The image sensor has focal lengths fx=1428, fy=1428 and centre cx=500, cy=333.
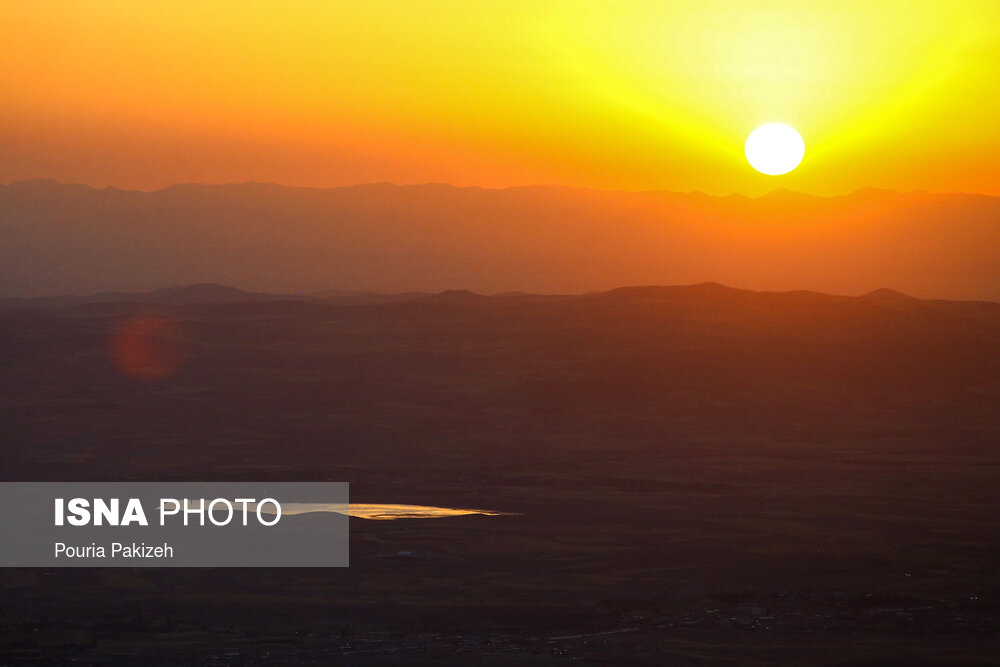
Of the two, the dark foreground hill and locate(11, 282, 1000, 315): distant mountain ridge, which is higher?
locate(11, 282, 1000, 315): distant mountain ridge

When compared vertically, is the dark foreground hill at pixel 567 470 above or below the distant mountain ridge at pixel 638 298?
below

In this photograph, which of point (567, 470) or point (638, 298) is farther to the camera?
point (638, 298)

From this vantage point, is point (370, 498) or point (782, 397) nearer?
point (370, 498)

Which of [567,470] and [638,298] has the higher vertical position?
[638,298]

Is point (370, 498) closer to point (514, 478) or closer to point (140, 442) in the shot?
point (514, 478)

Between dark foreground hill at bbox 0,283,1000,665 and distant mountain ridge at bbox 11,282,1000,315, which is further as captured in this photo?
distant mountain ridge at bbox 11,282,1000,315

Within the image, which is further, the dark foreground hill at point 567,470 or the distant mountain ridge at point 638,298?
the distant mountain ridge at point 638,298

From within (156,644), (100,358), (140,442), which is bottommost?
(156,644)

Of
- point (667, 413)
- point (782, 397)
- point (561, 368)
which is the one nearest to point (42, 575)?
point (667, 413)
